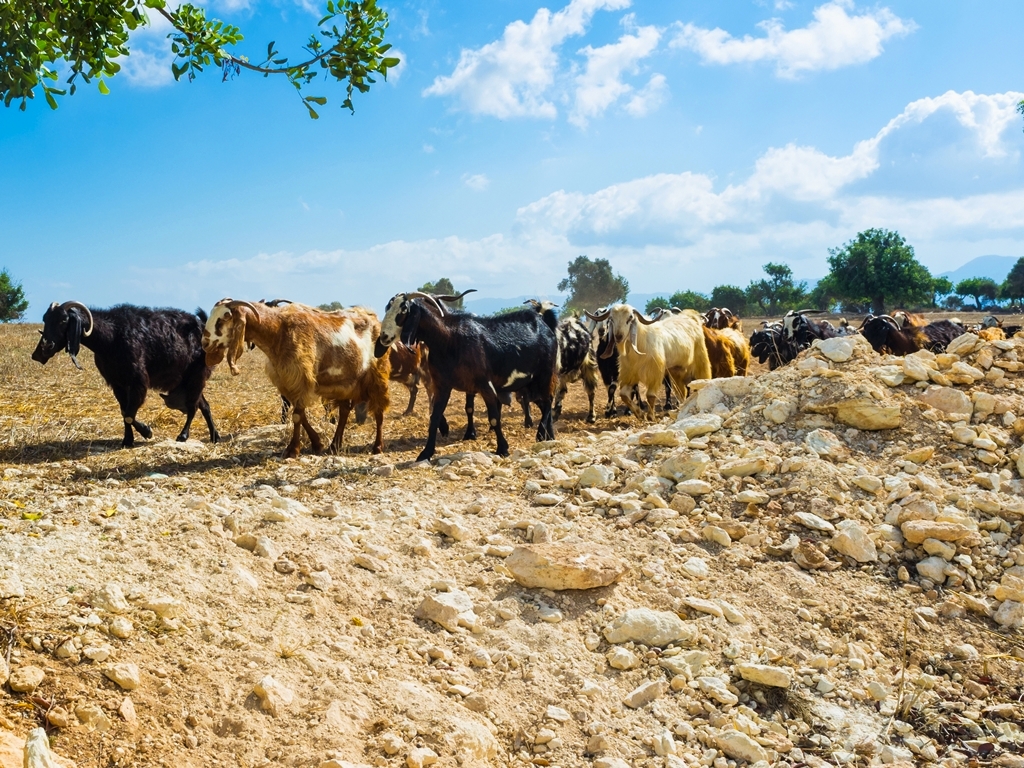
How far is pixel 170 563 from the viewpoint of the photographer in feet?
14.4

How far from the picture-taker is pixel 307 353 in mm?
8180

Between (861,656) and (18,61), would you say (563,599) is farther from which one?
(18,61)

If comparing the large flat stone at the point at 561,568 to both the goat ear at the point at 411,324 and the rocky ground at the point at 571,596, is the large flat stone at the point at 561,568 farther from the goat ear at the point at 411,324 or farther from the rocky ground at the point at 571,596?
the goat ear at the point at 411,324

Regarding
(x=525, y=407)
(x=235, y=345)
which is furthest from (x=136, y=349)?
(x=525, y=407)

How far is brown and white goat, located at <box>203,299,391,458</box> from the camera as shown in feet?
25.7

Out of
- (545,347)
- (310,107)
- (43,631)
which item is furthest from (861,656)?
(545,347)

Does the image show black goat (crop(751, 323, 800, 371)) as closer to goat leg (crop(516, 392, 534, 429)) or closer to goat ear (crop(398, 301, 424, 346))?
goat leg (crop(516, 392, 534, 429))

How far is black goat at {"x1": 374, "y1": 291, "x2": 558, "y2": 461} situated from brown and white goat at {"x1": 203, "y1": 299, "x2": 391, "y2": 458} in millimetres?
488

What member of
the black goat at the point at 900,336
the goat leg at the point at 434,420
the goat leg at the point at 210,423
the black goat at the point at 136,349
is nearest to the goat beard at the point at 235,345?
the black goat at the point at 136,349

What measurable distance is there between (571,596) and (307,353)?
4746 mm

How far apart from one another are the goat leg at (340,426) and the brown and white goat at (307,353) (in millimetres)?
12

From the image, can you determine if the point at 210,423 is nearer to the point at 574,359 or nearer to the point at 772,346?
the point at 574,359

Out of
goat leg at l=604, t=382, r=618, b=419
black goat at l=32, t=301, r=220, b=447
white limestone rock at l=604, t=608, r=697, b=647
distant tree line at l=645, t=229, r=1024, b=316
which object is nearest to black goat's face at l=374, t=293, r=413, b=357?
black goat at l=32, t=301, r=220, b=447

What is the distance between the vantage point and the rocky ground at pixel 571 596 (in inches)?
134
